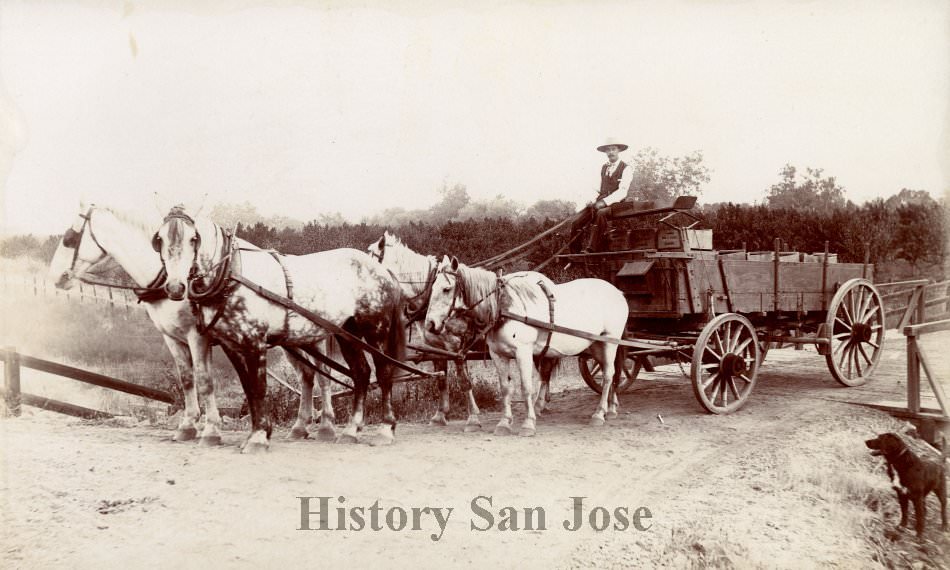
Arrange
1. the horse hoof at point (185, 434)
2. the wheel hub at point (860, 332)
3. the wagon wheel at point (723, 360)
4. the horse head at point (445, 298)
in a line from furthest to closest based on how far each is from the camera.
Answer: the wheel hub at point (860, 332) < the wagon wheel at point (723, 360) < the horse head at point (445, 298) < the horse hoof at point (185, 434)

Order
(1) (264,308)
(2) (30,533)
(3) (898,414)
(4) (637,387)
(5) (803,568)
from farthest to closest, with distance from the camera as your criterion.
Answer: (4) (637,387), (3) (898,414), (1) (264,308), (5) (803,568), (2) (30,533)

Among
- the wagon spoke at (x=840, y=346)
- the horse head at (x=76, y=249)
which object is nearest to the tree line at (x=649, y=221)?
the horse head at (x=76, y=249)

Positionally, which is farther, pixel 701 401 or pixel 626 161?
pixel 626 161

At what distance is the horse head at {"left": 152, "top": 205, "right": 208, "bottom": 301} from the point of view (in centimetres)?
437

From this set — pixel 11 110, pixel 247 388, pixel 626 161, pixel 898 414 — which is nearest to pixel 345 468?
pixel 247 388

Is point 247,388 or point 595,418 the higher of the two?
point 247,388

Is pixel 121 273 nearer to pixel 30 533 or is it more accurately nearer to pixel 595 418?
pixel 30 533

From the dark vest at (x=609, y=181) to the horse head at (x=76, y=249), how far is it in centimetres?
481

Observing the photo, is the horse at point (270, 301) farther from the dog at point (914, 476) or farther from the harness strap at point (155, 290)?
the dog at point (914, 476)

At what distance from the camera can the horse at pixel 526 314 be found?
5379mm

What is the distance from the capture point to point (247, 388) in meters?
4.80

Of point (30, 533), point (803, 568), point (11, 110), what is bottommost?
point (803, 568)

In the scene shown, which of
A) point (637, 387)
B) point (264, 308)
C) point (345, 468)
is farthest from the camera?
point (637, 387)

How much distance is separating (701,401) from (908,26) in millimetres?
3702
